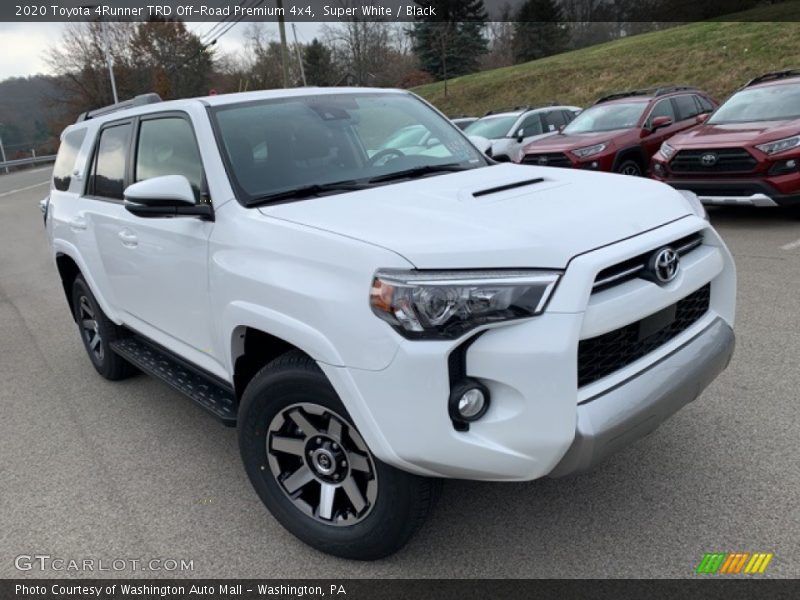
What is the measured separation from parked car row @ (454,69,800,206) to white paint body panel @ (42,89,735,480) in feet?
19.3

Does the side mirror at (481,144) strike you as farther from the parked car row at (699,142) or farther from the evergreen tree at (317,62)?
the evergreen tree at (317,62)

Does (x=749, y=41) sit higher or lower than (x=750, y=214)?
higher

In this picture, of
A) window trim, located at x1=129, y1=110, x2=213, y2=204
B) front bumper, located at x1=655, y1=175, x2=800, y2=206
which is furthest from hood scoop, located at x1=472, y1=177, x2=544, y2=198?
front bumper, located at x1=655, y1=175, x2=800, y2=206

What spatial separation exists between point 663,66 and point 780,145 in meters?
20.9

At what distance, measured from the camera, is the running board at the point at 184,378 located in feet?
10.5

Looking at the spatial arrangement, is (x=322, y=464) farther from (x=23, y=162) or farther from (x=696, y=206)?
(x=23, y=162)

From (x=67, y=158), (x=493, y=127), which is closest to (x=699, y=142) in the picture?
(x=493, y=127)

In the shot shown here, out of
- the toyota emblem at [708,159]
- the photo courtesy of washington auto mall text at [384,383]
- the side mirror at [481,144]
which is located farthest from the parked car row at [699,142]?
the side mirror at [481,144]

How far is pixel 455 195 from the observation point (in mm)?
2840

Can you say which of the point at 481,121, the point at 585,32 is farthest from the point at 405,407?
the point at 585,32

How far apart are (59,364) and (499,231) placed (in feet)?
14.8

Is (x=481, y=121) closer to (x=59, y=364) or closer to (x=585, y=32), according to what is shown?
(x=59, y=364)

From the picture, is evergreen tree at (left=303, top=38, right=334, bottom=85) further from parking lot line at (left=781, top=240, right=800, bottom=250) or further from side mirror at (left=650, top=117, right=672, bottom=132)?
parking lot line at (left=781, top=240, right=800, bottom=250)

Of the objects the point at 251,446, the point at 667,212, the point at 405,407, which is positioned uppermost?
the point at 667,212
